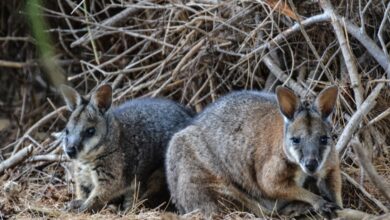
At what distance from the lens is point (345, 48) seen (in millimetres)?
5902

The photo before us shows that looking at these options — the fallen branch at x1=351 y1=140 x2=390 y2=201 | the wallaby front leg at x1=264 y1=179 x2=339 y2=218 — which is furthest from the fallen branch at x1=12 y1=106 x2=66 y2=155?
the fallen branch at x1=351 y1=140 x2=390 y2=201

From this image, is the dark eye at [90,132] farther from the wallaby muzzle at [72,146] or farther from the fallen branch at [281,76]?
the fallen branch at [281,76]

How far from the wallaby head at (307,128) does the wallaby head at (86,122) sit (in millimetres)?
1420

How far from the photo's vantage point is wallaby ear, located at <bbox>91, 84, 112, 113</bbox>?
20.2 feet

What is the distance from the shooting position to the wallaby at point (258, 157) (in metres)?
5.33

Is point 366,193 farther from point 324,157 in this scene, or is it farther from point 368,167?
point 368,167

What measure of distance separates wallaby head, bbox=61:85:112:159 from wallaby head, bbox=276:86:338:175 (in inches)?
55.9

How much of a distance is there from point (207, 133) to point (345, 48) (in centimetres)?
112

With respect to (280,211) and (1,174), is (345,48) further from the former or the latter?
(1,174)

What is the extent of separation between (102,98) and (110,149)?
37 cm

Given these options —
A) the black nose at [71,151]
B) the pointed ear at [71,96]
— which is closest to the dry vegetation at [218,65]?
the black nose at [71,151]

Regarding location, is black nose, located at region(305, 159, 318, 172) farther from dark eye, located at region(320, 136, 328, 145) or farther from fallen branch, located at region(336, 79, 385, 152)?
fallen branch, located at region(336, 79, 385, 152)

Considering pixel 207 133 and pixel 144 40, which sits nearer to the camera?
pixel 207 133

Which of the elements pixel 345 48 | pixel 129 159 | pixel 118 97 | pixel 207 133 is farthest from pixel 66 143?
pixel 345 48
